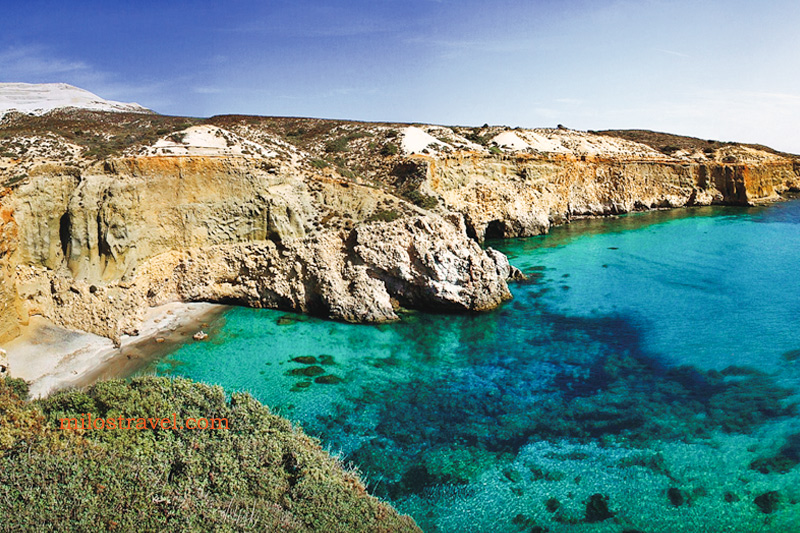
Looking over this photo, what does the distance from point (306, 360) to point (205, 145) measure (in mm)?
14035

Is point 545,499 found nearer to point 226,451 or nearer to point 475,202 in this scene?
point 226,451

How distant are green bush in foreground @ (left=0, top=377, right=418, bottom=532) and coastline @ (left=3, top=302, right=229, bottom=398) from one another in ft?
14.6

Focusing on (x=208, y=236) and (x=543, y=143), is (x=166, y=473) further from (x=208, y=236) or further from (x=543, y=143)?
(x=543, y=143)

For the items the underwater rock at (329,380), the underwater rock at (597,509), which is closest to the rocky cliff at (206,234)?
the underwater rock at (329,380)

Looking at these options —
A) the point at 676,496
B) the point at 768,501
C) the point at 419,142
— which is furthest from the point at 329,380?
the point at 419,142

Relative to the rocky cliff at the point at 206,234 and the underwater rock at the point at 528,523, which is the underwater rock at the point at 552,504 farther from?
the rocky cliff at the point at 206,234

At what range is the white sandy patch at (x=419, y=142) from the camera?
3855cm

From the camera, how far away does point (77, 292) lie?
18.5m

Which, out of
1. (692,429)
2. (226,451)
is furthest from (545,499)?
(226,451)

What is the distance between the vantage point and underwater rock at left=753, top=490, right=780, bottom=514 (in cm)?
984

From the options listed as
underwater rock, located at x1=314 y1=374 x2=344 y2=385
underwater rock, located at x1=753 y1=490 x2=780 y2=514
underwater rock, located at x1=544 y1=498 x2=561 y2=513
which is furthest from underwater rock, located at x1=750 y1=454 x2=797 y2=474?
underwater rock, located at x1=314 y1=374 x2=344 y2=385

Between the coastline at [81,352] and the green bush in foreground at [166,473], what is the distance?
4.46 meters

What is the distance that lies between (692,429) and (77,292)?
2187 centimetres

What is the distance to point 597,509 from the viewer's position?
10055 millimetres
